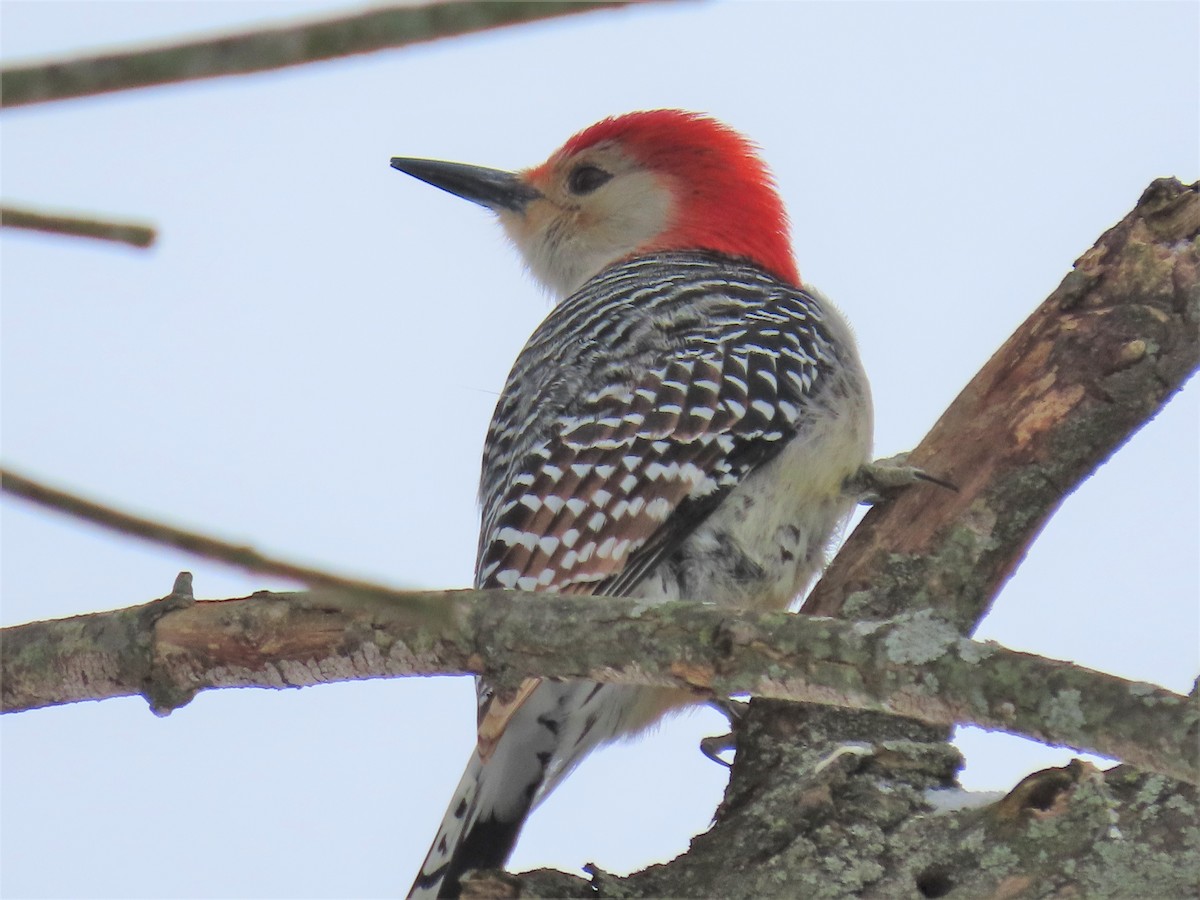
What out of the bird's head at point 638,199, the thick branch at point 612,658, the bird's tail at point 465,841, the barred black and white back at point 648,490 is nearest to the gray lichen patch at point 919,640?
the thick branch at point 612,658

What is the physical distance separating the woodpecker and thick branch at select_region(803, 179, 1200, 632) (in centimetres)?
32

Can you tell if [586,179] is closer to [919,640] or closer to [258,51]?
[919,640]

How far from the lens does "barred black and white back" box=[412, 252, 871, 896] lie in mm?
4336

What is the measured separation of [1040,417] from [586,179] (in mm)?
3389

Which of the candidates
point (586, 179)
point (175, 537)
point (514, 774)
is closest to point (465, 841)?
point (514, 774)

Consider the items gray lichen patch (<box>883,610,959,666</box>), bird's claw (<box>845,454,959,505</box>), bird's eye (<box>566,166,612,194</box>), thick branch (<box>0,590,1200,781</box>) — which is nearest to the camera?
thick branch (<box>0,590,1200,781</box>)

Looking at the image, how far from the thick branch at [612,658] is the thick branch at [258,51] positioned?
100cm

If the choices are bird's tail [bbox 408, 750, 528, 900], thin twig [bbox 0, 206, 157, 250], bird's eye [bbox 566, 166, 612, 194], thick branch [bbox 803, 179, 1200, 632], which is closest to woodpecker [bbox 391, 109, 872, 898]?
bird's tail [bbox 408, 750, 528, 900]

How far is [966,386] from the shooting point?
15.4ft

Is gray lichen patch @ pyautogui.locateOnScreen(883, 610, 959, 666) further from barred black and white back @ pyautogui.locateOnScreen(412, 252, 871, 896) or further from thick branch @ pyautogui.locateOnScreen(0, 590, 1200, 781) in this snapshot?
barred black and white back @ pyautogui.locateOnScreen(412, 252, 871, 896)

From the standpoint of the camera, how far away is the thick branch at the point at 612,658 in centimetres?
249

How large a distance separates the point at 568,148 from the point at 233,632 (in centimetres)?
434

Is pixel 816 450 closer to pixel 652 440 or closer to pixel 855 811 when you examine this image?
pixel 652 440

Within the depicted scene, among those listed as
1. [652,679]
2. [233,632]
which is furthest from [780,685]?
[233,632]
